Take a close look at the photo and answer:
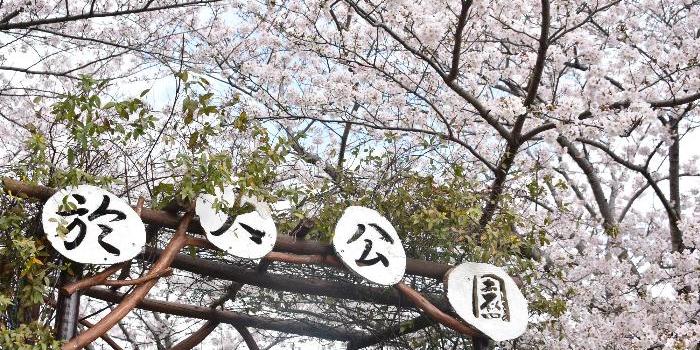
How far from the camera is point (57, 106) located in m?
3.31

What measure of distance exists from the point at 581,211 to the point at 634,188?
815mm

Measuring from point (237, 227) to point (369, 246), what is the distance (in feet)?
2.13

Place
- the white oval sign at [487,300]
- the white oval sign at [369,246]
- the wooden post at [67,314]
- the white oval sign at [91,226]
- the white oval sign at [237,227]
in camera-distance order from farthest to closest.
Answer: the white oval sign at [487,300]
the white oval sign at [369,246]
the white oval sign at [237,227]
the wooden post at [67,314]
the white oval sign at [91,226]

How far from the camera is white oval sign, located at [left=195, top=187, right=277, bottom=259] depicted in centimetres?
343

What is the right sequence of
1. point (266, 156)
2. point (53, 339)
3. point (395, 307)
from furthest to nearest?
point (395, 307), point (266, 156), point (53, 339)

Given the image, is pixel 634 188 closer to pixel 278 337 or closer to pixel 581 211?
pixel 581 211

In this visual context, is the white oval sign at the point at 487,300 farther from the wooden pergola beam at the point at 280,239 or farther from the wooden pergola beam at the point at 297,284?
the wooden pergola beam at the point at 297,284

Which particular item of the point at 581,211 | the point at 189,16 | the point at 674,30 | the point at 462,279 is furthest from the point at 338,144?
the point at 462,279

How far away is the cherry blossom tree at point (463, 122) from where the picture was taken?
4.41 meters

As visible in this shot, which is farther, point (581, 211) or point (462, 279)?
point (581, 211)

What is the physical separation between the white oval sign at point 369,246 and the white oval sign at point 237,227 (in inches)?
12.9

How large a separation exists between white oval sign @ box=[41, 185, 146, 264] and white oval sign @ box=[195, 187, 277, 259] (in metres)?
0.31

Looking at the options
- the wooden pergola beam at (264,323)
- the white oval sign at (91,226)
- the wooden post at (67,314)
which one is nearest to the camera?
the white oval sign at (91,226)

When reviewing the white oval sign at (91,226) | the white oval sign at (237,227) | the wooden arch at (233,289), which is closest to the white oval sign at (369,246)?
the wooden arch at (233,289)
